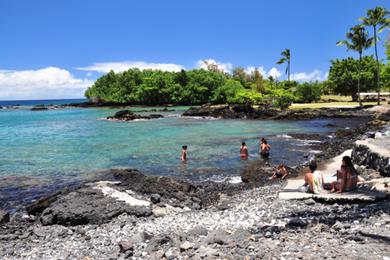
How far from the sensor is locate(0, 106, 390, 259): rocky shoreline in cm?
761

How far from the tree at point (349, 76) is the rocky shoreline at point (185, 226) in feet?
274

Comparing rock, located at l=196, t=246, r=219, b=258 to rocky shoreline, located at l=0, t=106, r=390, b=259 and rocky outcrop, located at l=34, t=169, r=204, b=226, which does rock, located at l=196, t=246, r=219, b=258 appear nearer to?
rocky shoreline, located at l=0, t=106, r=390, b=259

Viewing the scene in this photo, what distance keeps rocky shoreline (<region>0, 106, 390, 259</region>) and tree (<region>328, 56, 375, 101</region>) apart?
8340cm

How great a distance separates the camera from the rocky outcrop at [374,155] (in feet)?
48.1

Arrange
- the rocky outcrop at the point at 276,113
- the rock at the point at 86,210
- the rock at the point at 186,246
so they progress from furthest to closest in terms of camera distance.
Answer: the rocky outcrop at the point at 276,113
the rock at the point at 86,210
the rock at the point at 186,246

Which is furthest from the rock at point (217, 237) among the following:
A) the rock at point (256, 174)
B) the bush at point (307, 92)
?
the bush at point (307, 92)

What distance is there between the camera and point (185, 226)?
33.5 feet

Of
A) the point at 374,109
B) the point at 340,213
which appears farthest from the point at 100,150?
the point at 374,109

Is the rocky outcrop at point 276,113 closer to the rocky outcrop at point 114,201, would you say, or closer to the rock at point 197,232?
the rocky outcrop at point 114,201

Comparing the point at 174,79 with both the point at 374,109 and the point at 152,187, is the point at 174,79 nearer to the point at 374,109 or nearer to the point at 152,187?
the point at 374,109

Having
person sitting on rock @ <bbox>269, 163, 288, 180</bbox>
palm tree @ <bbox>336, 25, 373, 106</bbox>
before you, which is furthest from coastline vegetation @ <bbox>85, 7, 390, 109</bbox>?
person sitting on rock @ <bbox>269, 163, 288, 180</bbox>

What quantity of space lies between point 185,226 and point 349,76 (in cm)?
8944

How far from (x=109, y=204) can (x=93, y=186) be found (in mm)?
2082

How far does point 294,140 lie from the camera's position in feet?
108
